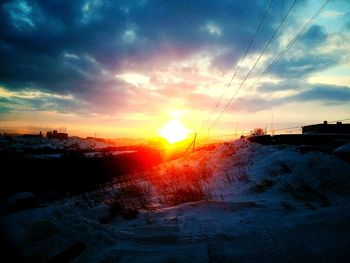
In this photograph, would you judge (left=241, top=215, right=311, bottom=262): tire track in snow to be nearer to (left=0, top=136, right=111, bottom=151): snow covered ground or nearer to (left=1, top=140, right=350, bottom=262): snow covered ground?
(left=1, top=140, right=350, bottom=262): snow covered ground

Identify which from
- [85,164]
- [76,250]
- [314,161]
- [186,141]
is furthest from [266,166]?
[186,141]

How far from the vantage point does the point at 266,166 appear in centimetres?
1348

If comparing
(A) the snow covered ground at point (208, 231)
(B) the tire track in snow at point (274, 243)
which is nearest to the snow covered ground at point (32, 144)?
(A) the snow covered ground at point (208, 231)

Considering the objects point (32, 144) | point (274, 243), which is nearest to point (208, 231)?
point (274, 243)

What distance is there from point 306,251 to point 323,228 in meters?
1.13

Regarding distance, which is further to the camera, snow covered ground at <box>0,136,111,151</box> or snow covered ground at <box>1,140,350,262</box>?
snow covered ground at <box>0,136,111,151</box>

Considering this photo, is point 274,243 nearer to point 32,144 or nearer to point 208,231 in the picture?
point 208,231

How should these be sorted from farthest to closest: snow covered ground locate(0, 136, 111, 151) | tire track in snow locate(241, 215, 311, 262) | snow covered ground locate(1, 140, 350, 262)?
snow covered ground locate(0, 136, 111, 151) → snow covered ground locate(1, 140, 350, 262) → tire track in snow locate(241, 215, 311, 262)

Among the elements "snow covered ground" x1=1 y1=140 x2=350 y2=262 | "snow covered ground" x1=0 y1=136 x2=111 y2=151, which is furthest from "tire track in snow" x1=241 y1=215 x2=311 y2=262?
"snow covered ground" x1=0 y1=136 x2=111 y2=151

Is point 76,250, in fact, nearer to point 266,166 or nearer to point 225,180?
point 225,180

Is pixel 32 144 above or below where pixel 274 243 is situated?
above

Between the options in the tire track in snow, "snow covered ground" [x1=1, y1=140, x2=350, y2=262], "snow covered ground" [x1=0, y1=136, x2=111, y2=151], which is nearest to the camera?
the tire track in snow

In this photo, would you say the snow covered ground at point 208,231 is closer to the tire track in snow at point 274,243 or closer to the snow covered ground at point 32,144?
the tire track in snow at point 274,243

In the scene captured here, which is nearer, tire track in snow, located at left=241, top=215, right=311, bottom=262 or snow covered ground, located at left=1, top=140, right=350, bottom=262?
tire track in snow, located at left=241, top=215, right=311, bottom=262
